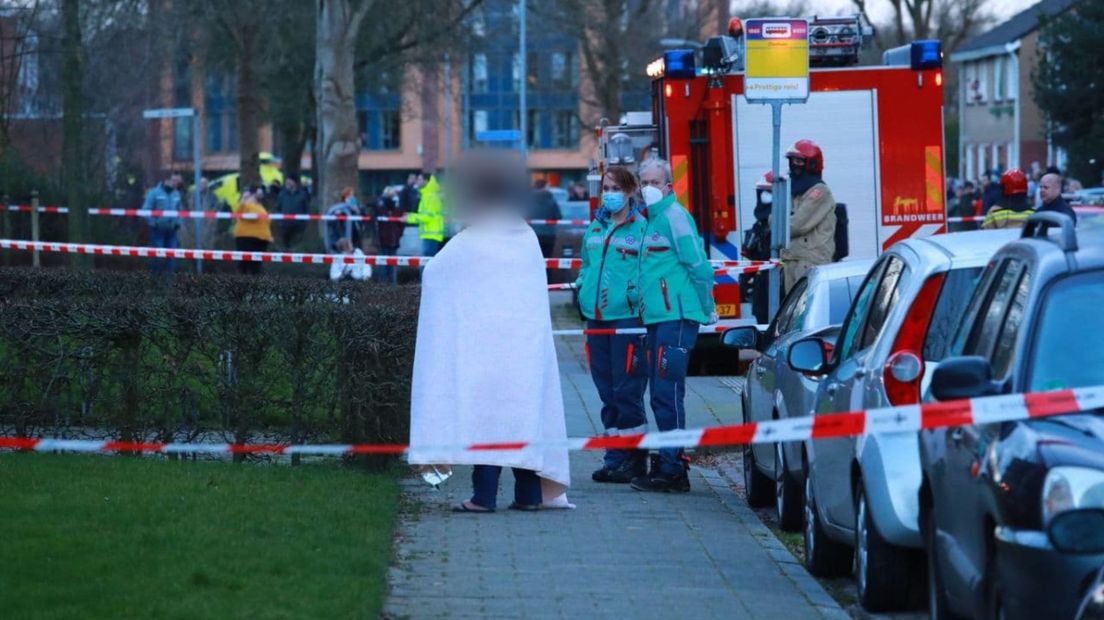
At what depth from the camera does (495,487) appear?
9117mm

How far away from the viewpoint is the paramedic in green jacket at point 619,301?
1020 centimetres

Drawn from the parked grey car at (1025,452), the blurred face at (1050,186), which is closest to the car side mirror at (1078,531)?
the parked grey car at (1025,452)

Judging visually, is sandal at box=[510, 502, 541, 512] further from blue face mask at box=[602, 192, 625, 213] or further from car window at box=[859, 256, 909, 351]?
car window at box=[859, 256, 909, 351]

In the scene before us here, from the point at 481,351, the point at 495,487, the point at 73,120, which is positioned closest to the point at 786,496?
the point at 495,487

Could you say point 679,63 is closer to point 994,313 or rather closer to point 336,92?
point 994,313

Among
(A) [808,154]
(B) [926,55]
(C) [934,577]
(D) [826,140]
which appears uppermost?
(B) [926,55]

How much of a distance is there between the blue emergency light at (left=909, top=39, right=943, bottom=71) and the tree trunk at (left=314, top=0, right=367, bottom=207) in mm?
15192

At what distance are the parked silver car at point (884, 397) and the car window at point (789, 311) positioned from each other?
2.18 metres

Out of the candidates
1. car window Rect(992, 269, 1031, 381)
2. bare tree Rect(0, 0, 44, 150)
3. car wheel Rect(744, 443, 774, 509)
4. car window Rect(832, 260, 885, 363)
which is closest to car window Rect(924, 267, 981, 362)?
car window Rect(832, 260, 885, 363)

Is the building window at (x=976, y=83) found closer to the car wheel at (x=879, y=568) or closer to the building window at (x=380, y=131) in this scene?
the building window at (x=380, y=131)

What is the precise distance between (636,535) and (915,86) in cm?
959

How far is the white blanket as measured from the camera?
881 centimetres

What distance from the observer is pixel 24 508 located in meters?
7.99

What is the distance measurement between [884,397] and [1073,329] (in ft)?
4.27
